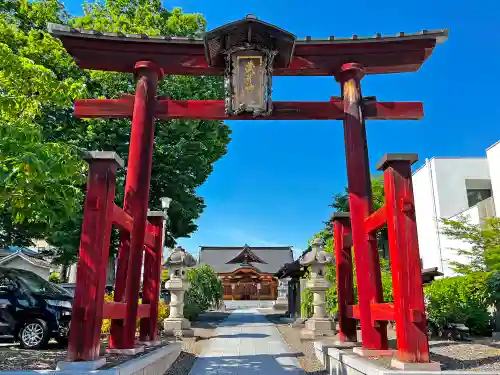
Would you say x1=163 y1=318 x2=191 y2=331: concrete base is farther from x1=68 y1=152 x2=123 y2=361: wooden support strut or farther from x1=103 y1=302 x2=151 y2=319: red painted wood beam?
x1=68 y1=152 x2=123 y2=361: wooden support strut

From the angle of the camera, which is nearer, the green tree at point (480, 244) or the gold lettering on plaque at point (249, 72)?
the gold lettering on plaque at point (249, 72)

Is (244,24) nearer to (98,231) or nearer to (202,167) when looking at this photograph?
(98,231)

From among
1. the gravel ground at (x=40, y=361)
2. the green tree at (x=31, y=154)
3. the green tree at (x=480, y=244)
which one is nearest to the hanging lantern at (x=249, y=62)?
the green tree at (x=31, y=154)

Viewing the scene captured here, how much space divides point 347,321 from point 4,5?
19.4 m

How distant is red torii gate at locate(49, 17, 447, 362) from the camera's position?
6551mm

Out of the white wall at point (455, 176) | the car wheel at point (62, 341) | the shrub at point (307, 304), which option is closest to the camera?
the car wheel at point (62, 341)

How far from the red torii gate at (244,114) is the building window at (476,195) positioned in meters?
A: 21.7

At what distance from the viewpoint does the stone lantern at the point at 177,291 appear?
1283 centimetres

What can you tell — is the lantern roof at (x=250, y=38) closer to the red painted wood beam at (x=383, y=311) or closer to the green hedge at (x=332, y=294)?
the red painted wood beam at (x=383, y=311)

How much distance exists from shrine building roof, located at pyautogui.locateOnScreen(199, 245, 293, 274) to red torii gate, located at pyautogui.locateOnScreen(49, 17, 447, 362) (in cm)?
3920

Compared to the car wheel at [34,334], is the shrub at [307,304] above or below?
above

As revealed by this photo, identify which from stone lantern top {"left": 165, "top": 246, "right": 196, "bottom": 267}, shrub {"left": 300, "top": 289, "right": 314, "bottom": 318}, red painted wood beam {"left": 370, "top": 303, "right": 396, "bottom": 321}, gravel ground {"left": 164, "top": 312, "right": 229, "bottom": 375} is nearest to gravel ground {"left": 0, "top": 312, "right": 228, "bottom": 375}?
gravel ground {"left": 164, "top": 312, "right": 229, "bottom": 375}

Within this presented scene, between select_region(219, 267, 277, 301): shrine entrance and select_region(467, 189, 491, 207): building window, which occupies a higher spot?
select_region(467, 189, 491, 207): building window

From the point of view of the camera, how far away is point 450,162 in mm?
25438
